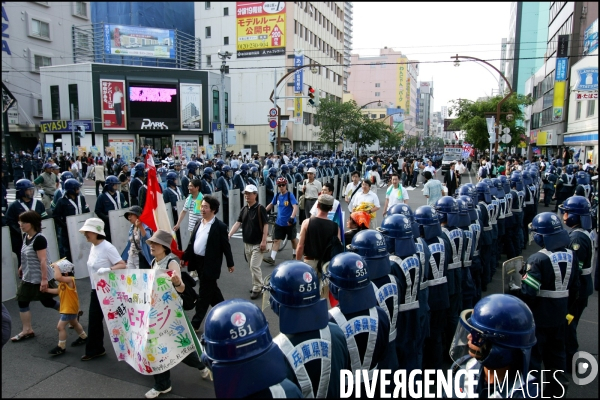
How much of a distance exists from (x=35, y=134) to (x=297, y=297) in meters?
46.0

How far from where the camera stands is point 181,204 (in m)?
10.3

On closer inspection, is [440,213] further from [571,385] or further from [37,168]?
[37,168]

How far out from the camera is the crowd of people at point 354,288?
99.4 inches

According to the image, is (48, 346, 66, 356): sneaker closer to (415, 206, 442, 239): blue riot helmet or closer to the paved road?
the paved road

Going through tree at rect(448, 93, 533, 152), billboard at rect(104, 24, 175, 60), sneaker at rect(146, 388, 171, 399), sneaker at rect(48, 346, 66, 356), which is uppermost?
billboard at rect(104, 24, 175, 60)

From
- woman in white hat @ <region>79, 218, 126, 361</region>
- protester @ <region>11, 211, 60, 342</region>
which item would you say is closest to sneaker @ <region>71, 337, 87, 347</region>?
woman in white hat @ <region>79, 218, 126, 361</region>

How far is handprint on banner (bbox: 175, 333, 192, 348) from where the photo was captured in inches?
180

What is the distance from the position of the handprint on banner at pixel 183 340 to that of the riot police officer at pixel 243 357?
2561 mm

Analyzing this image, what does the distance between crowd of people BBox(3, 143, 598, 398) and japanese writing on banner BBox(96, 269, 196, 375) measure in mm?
164

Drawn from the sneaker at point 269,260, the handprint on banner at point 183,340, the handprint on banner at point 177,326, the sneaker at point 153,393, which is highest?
the handprint on banner at point 177,326

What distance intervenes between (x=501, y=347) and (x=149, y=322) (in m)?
3.33

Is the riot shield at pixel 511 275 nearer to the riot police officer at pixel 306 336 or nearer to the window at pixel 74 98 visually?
the riot police officer at pixel 306 336

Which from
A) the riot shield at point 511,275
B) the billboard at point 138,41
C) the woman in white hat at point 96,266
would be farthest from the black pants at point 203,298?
the billboard at point 138,41

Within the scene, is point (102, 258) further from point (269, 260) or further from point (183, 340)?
point (269, 260)
